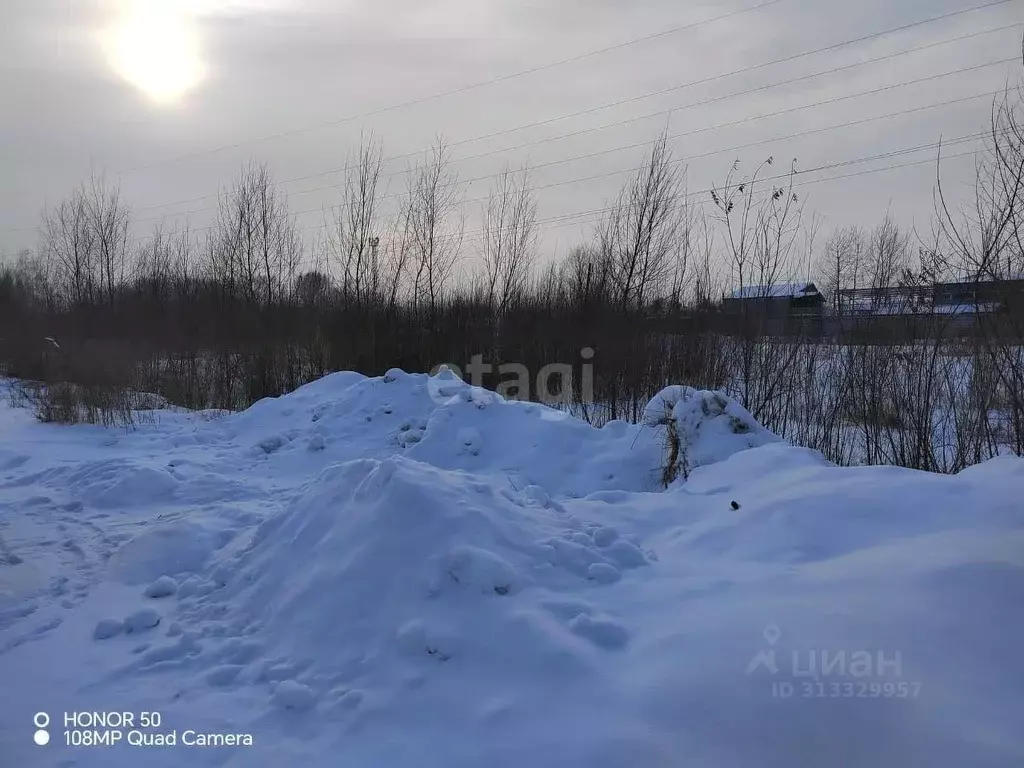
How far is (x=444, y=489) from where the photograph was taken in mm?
3611

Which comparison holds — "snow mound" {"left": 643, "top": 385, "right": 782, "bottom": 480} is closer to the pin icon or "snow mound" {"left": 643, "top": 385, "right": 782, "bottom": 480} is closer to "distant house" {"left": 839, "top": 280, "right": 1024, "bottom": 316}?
"distant house" {"left": 839, "top": 280, "right": 1024, "bottom": 316}

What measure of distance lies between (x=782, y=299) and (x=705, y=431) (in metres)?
3.50

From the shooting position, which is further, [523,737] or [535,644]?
[535,644]

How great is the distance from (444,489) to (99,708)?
6.21ft

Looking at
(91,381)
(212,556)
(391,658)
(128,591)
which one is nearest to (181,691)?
(391,658)

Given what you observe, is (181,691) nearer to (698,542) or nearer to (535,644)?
(535,644)

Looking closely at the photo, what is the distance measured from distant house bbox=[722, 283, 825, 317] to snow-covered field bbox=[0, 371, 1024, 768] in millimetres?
4377

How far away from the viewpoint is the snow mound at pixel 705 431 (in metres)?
5.89

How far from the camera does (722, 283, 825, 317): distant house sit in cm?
830
